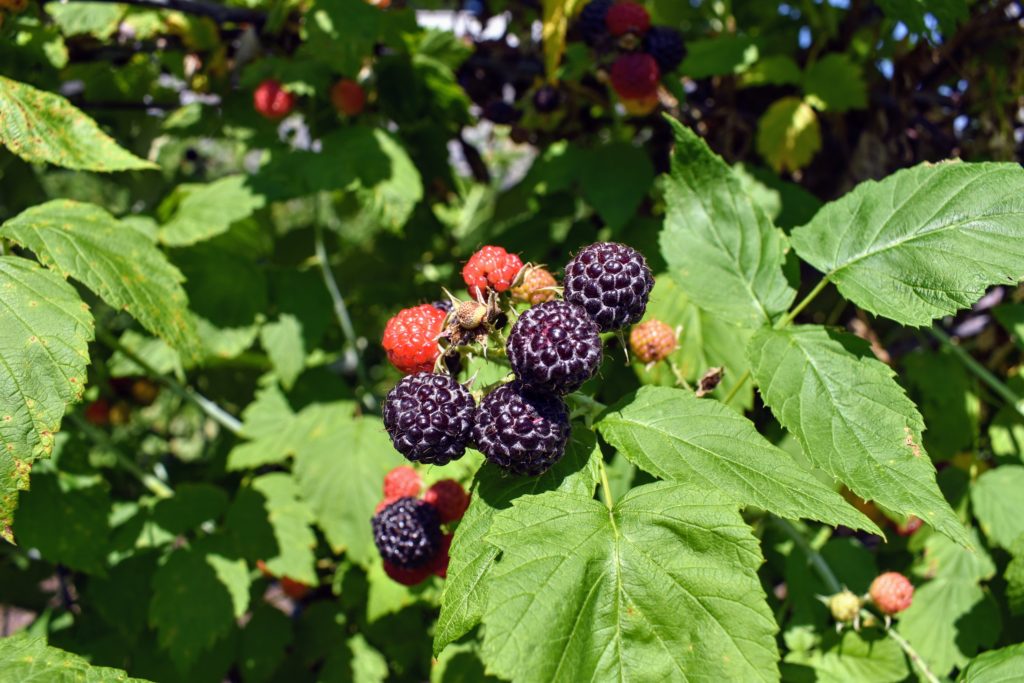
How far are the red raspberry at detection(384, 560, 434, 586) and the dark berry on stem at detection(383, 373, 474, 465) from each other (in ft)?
1.73

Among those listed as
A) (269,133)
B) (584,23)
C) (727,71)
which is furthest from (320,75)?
(727,71)

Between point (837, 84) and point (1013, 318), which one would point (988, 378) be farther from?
point (837, 84)

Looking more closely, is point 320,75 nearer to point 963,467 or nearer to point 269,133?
point 269,133

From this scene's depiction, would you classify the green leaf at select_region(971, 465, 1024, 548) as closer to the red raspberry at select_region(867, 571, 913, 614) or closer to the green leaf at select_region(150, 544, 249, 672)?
the red raspberry at select_region(867, 571, 913, 614)

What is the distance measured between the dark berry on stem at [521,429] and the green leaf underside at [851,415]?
17.3 inches

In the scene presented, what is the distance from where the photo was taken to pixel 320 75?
257 centimetres

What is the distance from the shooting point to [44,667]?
48.2 inches

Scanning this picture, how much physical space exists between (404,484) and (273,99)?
1.64 metres

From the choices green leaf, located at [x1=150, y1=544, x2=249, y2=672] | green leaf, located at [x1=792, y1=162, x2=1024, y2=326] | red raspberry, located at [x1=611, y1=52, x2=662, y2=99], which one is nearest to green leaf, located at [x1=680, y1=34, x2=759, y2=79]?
red raspberry, located at [x1=611, y1=52, x2=662, y2=99]

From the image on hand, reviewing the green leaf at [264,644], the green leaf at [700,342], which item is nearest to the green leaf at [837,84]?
the green leaf at [700,342]

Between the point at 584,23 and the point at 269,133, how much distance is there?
1.33 meters

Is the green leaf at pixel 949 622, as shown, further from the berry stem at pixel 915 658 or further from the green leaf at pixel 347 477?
the green leaf at pixel 347 477

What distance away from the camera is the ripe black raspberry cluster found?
2.22 m

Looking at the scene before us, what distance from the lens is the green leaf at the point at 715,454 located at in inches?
43.6
